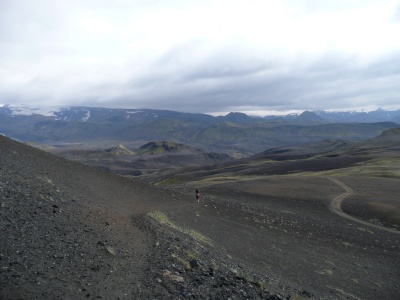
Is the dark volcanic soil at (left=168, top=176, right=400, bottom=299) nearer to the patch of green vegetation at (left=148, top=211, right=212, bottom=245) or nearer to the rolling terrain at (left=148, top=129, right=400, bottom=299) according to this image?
the rolling terrain at (left=148, top=129, right=400, bottom=299)

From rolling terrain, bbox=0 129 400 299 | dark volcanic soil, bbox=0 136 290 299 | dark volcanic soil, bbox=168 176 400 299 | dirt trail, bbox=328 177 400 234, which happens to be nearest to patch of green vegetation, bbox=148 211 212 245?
rolling terrain, bbox=0 129 400 299

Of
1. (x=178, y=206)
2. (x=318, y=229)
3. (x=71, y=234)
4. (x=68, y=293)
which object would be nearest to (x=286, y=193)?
(x=318, y=229)

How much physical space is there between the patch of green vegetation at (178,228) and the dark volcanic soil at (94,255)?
1217mm

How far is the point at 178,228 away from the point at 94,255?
12.7m

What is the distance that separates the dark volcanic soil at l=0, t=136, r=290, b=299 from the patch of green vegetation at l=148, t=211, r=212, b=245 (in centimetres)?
122

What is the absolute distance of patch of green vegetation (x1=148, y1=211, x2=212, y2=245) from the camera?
29381mm

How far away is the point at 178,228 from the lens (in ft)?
101

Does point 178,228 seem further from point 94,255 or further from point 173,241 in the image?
point 94,255

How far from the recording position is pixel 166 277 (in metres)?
17.7

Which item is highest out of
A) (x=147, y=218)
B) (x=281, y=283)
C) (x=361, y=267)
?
(x=147, y=218)

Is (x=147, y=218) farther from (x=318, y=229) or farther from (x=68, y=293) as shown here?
(x=318, y=229)

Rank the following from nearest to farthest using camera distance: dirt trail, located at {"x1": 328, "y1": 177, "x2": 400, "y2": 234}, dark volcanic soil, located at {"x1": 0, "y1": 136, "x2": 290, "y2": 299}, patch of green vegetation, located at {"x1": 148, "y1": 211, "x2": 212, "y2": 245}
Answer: dark volcanic soil, located at {"x1": 0, "y1": 136, "x2": 290, "y2": 299}
patch of green vegetation, located at {"x1": 148, "y1": 211, "x2": 212, "y2": 245}
dirt trail, located at {"x1": 328, "y1": 177, "x2": 400, "y2": 234}

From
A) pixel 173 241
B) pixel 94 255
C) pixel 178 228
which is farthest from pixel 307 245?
pixel 94 255

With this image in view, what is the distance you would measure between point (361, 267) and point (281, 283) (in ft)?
46.4
